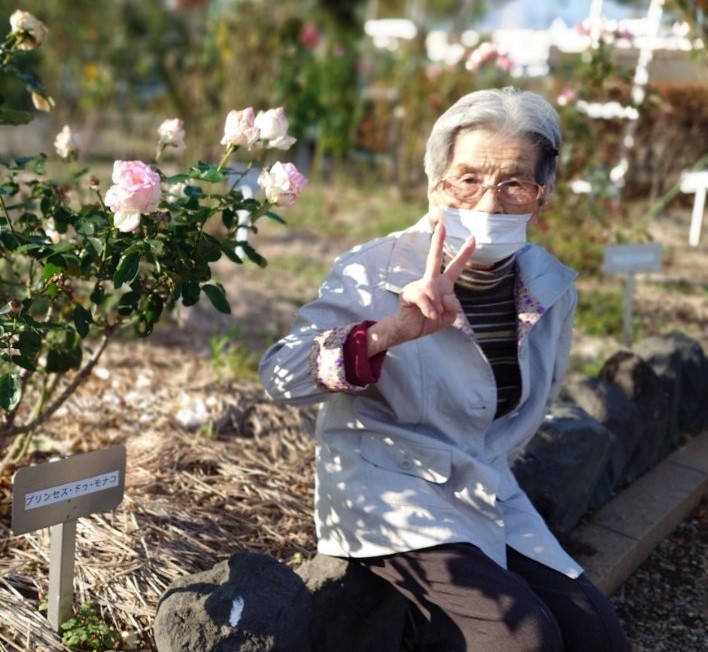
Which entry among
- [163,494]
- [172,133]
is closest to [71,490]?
[163,494]

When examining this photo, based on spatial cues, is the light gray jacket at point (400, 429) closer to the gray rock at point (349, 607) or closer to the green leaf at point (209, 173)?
the gray rock at point (349, 607)

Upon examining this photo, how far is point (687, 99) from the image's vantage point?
798 centimetres

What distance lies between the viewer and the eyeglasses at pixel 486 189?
1.95 metres

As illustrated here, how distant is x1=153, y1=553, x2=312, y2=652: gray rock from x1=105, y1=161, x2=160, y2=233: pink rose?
67 centimetres

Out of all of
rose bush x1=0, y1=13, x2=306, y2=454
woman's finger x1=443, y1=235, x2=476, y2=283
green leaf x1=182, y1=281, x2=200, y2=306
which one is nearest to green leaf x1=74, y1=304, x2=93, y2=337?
rose bush x1=0, y1=13, x2=306, y2=454

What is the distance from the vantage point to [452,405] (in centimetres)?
196

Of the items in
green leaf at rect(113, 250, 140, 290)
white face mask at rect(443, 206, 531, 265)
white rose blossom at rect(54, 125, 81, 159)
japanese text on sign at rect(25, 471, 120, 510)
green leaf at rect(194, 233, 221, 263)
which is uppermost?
white face mask at rect(443, 206, 531, 265)

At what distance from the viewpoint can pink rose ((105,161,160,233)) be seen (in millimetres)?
1640

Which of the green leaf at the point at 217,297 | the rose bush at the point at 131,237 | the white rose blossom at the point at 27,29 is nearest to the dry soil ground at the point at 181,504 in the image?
the rose bush at the point at 131,237

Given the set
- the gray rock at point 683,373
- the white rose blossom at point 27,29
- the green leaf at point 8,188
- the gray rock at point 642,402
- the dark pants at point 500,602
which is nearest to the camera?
the dark pants at point 500,602

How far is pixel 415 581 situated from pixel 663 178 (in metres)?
6.54

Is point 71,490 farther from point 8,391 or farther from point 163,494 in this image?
point 163,494

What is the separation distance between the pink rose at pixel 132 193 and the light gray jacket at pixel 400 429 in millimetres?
392

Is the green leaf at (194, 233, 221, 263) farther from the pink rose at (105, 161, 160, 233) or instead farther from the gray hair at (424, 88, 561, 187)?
the gray hair at (424, 88, 561, 187)
